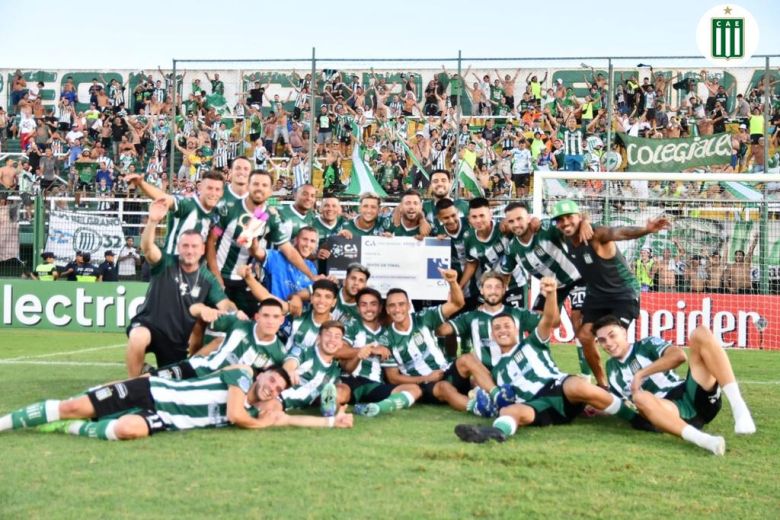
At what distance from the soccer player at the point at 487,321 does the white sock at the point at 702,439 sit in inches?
79.4

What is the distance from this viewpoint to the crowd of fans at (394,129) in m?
17.9

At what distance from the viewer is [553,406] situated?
707 cm

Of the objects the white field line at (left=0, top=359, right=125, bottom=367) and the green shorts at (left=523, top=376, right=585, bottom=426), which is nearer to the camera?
the green shorts at (left=523, top=376, right=585, bottom=426)

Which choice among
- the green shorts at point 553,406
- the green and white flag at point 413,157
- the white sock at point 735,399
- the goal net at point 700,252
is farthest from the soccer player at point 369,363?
the green and white flag at point 413,157

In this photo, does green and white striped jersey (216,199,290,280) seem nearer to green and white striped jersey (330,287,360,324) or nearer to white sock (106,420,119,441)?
Answer: green and white striped jersey (330,287,360,324)

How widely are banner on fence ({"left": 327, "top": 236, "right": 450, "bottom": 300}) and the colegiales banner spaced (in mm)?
Result: 5431

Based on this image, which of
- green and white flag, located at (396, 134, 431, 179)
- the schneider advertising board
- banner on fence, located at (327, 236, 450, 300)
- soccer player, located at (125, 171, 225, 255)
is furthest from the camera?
green and white flag, located at (396, 134, 431, 179)

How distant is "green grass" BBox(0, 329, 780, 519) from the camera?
473 cm

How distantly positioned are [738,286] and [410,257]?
7.05 meters

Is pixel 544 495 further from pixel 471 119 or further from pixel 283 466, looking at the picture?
pixel 471 119

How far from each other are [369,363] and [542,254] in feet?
6.19

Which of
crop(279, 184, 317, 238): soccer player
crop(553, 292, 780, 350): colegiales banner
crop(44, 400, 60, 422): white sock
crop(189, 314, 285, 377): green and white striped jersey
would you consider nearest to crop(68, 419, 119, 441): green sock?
crop(44, 400, 60, 422): white sock

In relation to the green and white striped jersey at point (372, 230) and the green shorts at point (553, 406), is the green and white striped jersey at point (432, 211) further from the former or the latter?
the green shorts at point (553, 406)

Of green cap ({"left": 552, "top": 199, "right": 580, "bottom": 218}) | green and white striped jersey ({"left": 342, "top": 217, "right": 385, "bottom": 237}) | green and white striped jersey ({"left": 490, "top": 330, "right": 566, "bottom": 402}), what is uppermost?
green cap ({"left": 552, "top": 199, "right": 580, "bottom": 218})
